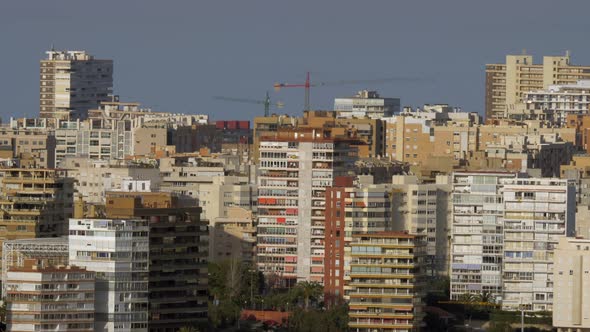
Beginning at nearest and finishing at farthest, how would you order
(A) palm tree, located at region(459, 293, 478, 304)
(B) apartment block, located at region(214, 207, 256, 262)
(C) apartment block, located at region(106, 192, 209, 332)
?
(C) apartment block, located at region(106, 192, 209, 332), (A) palm tree, located at region(459, 293, 478, 304), (B) apartment block, located at region(214, 207, 256, 262)

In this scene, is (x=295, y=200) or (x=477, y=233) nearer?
(x=477, y=233)

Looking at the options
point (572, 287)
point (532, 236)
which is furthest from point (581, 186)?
point (572, 287)

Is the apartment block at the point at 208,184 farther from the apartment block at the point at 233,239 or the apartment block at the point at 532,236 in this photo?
the apartment block at the point at 532,236

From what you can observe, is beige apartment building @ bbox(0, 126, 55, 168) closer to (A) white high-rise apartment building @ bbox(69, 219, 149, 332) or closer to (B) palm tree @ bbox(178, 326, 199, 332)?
(B) palm tree @ bbox(178, 326, 199, 332)

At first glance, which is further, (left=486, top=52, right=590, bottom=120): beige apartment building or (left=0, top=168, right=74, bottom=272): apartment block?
(left=486, top=52, right=590, bottom=120): beige apartment building

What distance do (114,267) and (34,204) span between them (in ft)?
52.1

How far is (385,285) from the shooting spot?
104688mm

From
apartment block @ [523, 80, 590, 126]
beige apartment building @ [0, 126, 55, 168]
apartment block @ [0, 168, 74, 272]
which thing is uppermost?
apartment block @ [523, 80, 590, 126]

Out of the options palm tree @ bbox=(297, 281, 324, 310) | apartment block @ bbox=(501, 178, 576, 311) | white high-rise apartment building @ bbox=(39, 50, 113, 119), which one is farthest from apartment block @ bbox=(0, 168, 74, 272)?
white high-rise apartment building @ bbox=(39, 50, 113, 119)

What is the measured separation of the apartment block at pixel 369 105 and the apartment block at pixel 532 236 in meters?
63.7

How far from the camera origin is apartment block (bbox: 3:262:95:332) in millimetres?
95188

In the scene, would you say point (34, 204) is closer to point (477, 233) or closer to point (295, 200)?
point (295, 200)

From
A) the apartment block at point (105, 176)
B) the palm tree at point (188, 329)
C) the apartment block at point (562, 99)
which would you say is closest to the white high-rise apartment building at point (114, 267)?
the palm tree at point (188, 329)

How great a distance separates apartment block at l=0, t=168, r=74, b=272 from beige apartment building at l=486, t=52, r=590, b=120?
77709 millimetres
